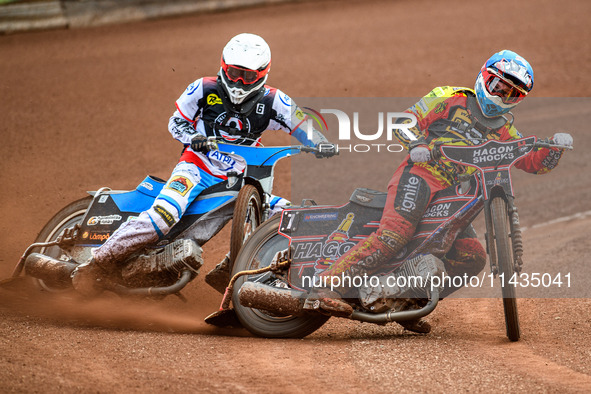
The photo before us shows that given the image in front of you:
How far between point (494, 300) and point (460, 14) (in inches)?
574

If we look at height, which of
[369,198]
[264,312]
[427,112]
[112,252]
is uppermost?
[427,112]

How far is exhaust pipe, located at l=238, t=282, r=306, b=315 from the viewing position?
6957mm

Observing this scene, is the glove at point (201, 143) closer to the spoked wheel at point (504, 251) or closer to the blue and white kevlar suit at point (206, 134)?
the blue and white kevlar suit at point (206, 134)

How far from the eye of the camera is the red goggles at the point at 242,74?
7.89 metres

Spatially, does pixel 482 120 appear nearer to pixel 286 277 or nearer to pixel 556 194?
pixel 286 277

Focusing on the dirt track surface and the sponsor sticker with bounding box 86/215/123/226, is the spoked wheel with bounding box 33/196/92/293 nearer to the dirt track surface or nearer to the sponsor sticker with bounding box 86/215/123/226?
the sponsor sticker with bounding box 86/215/123/226

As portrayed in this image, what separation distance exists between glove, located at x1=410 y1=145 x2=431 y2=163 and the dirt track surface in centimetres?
148

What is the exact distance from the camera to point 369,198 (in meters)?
7.23

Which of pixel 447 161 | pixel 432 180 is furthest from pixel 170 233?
pixel 447 161

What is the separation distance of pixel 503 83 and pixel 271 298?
8.40ft

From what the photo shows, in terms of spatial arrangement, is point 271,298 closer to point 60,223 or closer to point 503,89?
point 503,89

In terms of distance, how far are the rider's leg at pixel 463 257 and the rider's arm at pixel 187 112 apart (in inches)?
106

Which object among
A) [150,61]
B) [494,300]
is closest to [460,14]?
[150,61]

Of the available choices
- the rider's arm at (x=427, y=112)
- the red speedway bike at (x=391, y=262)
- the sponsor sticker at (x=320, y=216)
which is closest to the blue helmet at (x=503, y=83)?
the rider's arm at (x=427, y=112)
